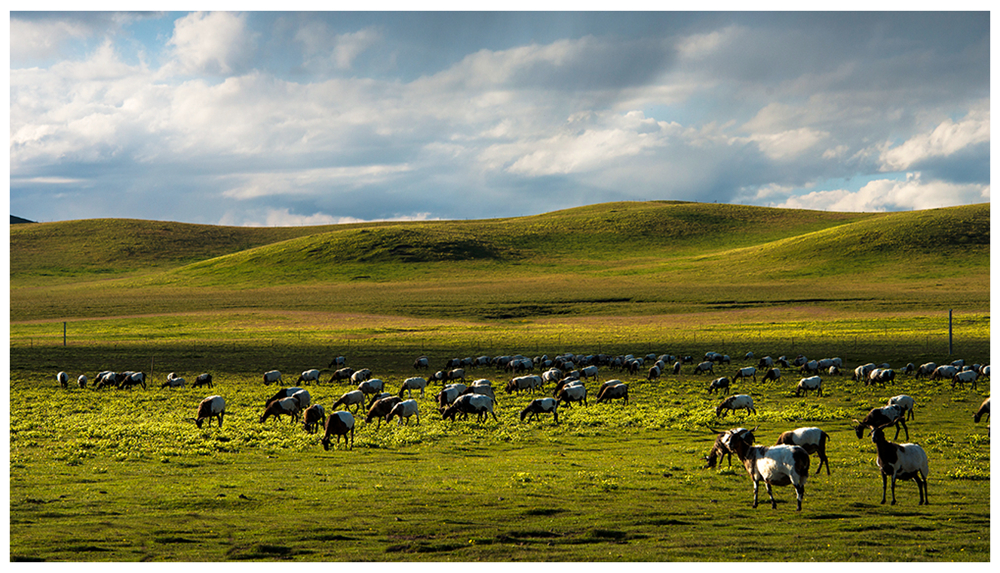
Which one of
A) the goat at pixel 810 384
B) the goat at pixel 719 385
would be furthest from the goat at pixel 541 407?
the goat at pixel 810 384

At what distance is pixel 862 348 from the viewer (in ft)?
166

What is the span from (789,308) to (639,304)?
1878cm

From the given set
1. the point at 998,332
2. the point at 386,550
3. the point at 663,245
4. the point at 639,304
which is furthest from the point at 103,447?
the point at 663,245

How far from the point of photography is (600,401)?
A: 29.9 meters

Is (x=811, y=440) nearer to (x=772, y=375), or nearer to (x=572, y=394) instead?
(x=572, y=394)

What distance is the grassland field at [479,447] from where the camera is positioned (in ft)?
37.3

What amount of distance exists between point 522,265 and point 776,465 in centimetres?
12802

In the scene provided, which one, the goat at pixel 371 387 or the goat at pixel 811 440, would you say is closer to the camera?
the goat at pixel 811 440

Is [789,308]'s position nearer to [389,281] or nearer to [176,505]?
[389,281]

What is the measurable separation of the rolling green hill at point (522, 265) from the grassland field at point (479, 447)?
3351 millimetres

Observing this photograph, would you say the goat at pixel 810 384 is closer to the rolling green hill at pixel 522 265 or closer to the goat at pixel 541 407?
the goat at pixel 541 407

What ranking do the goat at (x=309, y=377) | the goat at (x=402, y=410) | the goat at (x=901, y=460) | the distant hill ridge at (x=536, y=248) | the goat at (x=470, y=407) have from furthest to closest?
the distant hill ridge at (x=536, y=248) → the goat at (x=309, y=377) → the goat at (x=470, y=407) → the goat at (x=402, y=410) → the goat at (x=901, y=460)

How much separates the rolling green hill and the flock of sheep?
4421 centimetres

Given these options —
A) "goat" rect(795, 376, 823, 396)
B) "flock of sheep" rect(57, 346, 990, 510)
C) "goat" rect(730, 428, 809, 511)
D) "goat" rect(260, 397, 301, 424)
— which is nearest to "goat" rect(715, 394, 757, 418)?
"flock of sheep" rect(57, 346, 990, 510)
